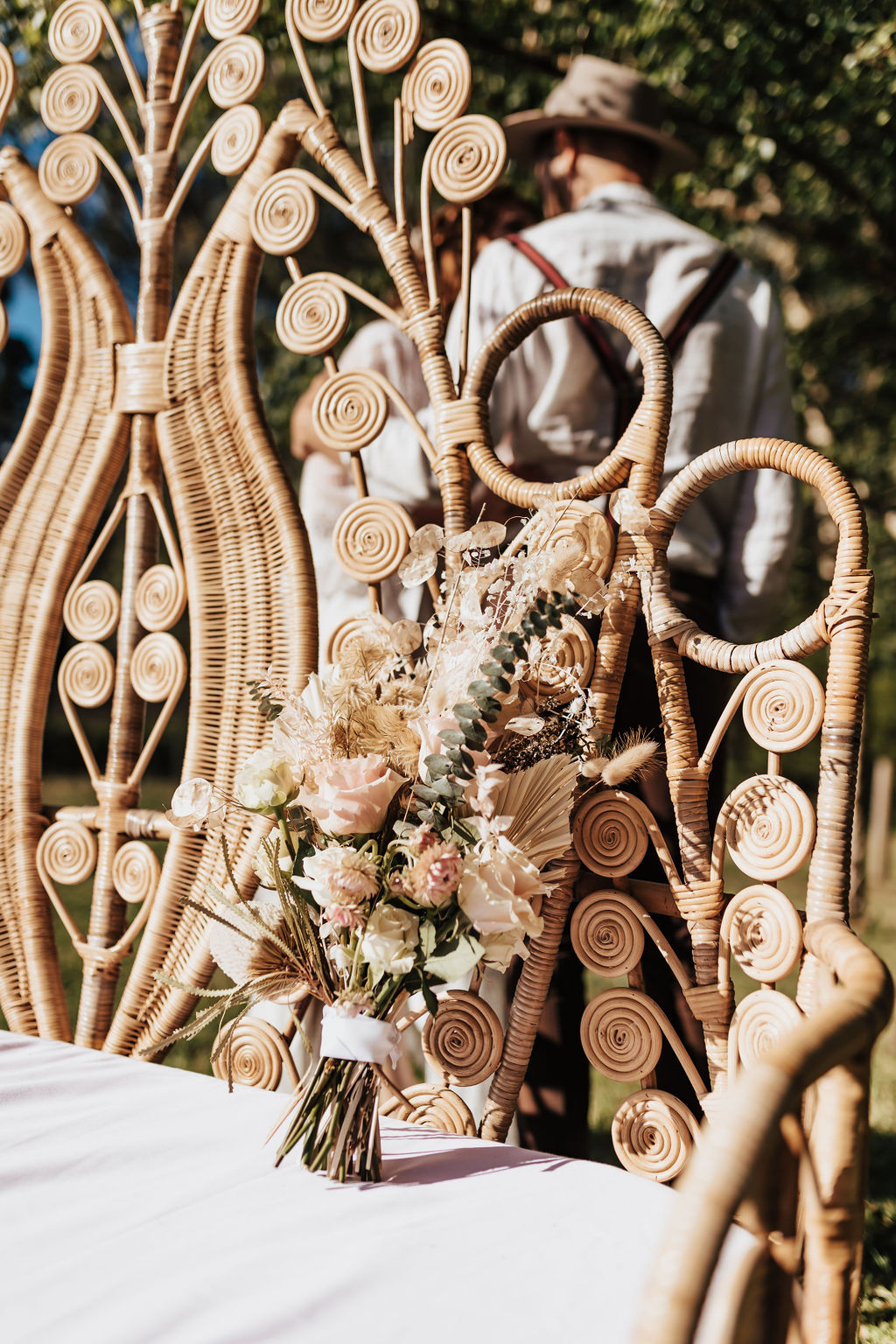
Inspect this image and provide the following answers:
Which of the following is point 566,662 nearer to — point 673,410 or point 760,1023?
point 760,1023

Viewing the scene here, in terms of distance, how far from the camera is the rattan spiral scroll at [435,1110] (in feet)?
4.25

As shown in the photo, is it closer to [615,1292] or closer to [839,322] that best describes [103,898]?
[615,1292]

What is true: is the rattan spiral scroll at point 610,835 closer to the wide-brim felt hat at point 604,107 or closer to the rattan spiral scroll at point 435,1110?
the rattan spiral scroll at point 435,1110

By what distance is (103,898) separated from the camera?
1684mm

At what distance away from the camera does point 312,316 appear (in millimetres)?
1541

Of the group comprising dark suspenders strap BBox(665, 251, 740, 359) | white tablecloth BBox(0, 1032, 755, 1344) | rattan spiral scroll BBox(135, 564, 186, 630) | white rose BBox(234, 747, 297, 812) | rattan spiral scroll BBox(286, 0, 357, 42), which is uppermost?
rattan spiral scroll BBox(286, 0, 357, 42)

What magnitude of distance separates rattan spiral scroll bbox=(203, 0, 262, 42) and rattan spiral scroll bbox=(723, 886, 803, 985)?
4.97ft

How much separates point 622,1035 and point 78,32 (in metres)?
1.84

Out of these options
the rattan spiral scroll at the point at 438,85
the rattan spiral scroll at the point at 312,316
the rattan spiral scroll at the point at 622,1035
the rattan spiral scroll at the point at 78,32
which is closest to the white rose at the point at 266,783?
the rattan spiral scroll at the point at 622,1035

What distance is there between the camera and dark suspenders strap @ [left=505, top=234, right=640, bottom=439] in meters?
1.67

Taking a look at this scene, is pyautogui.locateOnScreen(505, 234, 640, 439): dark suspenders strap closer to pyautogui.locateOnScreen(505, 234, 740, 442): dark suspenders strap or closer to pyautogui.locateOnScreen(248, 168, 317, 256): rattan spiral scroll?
pyautogui.locateOnScreen(505, 234, 740, 442): dark suspenders strap

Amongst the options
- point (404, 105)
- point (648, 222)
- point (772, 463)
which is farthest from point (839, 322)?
point (772, 463)

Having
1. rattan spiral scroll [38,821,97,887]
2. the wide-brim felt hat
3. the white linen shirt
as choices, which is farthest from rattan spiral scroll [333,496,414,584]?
the wide-brim felt hat

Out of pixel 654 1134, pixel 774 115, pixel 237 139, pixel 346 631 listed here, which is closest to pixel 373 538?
pixel 346 631
